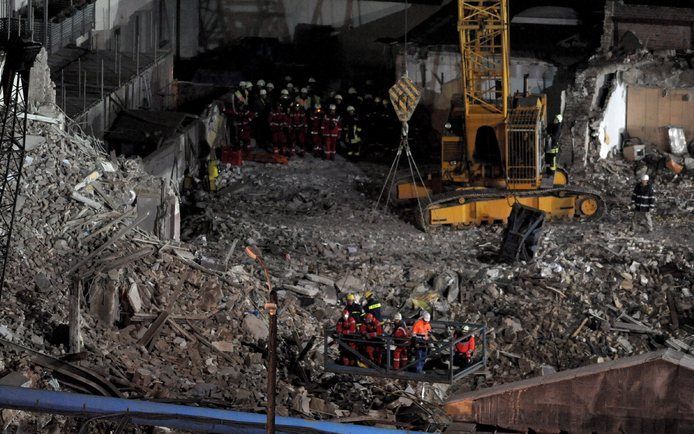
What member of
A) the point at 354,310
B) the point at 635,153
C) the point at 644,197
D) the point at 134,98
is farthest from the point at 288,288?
the point at 635,153

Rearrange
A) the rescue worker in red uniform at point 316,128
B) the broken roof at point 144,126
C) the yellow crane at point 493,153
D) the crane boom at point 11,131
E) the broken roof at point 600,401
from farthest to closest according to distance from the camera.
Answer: the rescue worker in red uniform at point 316,128 < the broken roof at point 144,126 < the yellow crane at point 493,153 < the crane boom at point 11,131 < the broken roof at point 600,401

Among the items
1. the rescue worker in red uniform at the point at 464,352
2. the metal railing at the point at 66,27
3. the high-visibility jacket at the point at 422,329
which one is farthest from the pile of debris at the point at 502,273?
the metal railing at the point at 66,27

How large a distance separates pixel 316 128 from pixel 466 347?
13973 mm

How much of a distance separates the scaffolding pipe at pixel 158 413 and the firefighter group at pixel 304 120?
1683 cm

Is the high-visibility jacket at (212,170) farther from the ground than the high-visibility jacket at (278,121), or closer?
closer

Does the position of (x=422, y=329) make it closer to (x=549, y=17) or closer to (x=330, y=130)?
(x=330, y=130)

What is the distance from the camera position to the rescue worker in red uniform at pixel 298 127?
1393 inches

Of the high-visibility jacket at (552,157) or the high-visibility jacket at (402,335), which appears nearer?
the high-visibility jacket at (402,335)

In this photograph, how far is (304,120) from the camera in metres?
35.5

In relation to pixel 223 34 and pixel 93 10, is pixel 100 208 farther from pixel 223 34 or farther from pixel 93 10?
pixel 223 34

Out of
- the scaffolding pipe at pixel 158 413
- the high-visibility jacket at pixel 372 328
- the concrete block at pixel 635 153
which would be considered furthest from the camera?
the concrete block at pixel 635 153

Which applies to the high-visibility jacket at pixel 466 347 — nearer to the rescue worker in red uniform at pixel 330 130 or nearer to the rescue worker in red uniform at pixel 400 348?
the rescue worker in red uniform at pixel 400 348

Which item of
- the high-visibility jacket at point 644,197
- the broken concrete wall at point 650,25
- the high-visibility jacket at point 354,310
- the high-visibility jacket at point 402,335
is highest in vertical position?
the broken concrete wall at point 650,25

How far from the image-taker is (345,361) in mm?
22703
